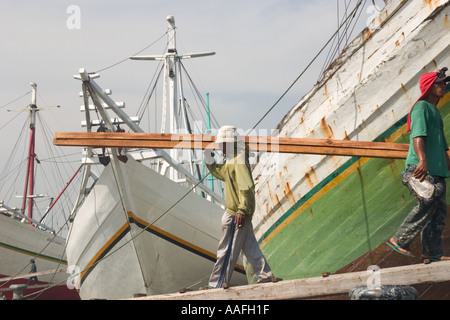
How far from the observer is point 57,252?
2325 cm

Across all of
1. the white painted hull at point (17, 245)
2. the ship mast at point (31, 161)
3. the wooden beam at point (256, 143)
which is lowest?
the wooden beam at point (256, 143)

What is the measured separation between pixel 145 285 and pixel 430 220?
4665 mm

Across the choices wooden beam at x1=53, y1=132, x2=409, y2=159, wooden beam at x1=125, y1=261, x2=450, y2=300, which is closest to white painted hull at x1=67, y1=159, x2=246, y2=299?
wooden beam at x1=53, y1=132, x2=409, y2=159

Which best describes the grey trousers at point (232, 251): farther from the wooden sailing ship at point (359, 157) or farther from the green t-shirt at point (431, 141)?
the green t-shirt at point (431, 141)

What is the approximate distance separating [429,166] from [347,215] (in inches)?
54.7

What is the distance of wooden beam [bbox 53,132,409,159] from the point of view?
18.7ft

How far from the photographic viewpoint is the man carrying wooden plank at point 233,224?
224 inches

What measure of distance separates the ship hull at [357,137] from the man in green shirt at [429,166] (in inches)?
25.2

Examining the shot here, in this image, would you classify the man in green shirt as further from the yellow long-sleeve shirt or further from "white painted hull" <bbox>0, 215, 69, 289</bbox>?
"white painted hull" <bbox>0, 215, 69, 289</bbox>

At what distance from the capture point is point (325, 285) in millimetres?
5035

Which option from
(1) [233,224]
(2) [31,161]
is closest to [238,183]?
(1) [233,224]

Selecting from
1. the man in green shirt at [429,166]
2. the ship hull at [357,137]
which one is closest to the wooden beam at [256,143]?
the ship hull at [357,137]
